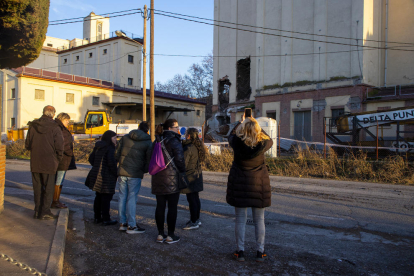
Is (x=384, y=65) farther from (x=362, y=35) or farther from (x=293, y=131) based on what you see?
(x=293, y=131)

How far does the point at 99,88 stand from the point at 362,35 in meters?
28.2

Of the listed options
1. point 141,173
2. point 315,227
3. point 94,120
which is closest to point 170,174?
point 141,173

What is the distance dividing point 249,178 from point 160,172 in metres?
1.36

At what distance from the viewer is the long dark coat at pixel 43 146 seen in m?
5.36

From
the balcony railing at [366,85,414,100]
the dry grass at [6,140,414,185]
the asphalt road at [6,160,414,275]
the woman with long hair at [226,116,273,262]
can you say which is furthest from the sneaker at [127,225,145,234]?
the balcony railing at [366,85,414,100]

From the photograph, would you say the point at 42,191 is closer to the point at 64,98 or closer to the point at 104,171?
the point at 104,171

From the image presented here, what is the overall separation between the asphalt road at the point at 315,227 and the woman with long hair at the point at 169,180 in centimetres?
40

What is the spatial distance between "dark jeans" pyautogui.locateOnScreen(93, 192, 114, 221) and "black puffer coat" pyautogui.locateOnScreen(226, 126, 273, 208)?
8.12 feet

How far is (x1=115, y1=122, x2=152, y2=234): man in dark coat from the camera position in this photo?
5.04 meters

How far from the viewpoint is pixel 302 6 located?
84.6 ft

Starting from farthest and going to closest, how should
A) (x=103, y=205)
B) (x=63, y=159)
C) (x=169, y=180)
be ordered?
(x=63, y=159), (x=103, y=205), (x=169, y=180)

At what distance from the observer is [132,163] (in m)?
5.04

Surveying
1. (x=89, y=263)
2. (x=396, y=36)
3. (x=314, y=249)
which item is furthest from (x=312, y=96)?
→ (x=89, y=263)

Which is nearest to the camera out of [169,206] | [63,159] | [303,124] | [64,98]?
[169,206]
